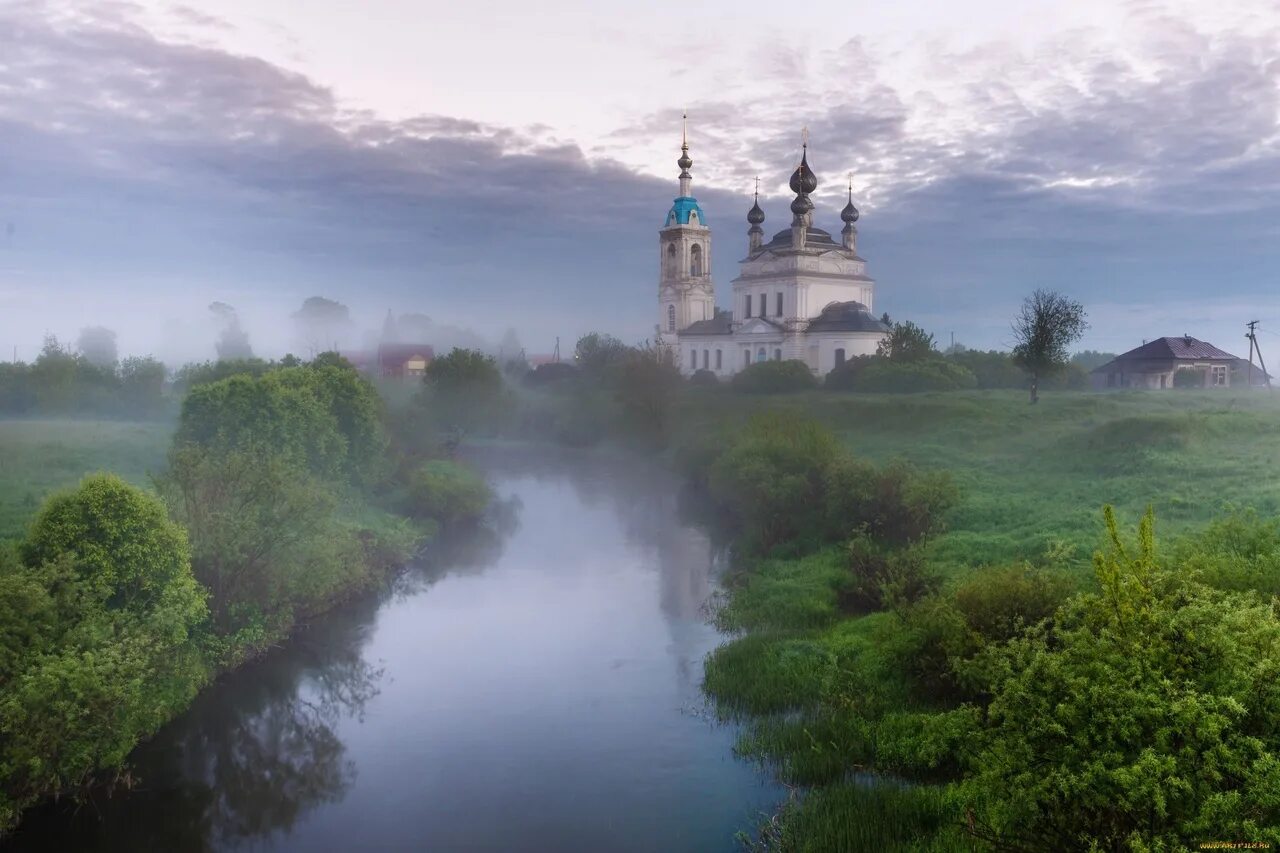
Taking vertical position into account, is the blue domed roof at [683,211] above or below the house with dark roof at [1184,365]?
above

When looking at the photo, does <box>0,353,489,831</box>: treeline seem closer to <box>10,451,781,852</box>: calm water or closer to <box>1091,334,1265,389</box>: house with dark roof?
<box>10,451,781,852</box>: calm water

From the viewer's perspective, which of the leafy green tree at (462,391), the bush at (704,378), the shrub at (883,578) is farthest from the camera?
the bush at (704,378)

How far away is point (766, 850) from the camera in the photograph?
1304cm

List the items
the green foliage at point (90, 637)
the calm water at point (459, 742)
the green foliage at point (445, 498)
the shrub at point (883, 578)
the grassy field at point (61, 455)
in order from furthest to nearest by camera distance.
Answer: the green foliage at point (445, 498)
the grassy field at point (61, 455)
the shrub at point (883, 578)
the calm water at point (459, 742)
the green foliage at point (90, 637)

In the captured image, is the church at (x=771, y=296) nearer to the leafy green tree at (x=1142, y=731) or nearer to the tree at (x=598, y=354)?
the tree at (x=598, y=354)

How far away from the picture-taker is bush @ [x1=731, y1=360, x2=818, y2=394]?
5647 cm

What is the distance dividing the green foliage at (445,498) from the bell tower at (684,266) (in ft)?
139

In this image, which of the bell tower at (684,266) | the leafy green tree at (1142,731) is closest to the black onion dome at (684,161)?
the bell tower at (684,266)

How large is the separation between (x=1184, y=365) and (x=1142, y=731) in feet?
152

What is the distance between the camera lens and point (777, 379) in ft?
186

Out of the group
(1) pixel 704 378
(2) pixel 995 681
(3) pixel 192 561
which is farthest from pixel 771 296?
(2) pixel 995 681

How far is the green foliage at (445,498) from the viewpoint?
34875mm

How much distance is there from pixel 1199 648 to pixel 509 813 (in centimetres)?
1046

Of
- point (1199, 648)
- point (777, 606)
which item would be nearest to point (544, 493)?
point (777, 606)
